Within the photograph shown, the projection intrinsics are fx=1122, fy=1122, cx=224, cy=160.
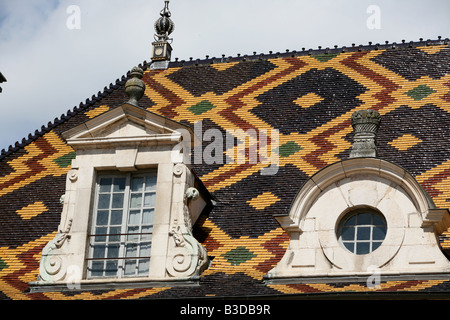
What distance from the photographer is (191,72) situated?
19578 millimetres

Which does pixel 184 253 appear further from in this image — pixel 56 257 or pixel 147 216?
pixel 56 257

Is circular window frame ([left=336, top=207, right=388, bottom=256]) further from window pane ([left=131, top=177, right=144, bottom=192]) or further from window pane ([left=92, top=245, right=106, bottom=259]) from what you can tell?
Answer: window pane ([left=92, top=245, right=106, bottom=259])

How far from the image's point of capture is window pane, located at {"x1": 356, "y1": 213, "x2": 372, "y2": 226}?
45.8 feet

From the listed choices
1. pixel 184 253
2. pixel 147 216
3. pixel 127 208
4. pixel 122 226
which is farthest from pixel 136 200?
pixel 184 253

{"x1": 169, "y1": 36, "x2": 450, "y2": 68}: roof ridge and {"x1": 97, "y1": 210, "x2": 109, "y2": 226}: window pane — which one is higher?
{"x1": 169, "y1": 36, "x2": 450, "y2": 68}: roof ridge

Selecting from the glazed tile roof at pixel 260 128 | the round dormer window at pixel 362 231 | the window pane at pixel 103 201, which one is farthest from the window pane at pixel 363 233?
the window pane at pixel 103 201

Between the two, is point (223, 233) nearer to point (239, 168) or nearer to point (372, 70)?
point (239, 168)

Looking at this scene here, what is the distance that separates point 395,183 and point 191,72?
6.53m

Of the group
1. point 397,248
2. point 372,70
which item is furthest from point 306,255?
point 372,70

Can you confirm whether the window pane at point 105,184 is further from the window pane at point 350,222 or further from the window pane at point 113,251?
the window pane at point 350,222

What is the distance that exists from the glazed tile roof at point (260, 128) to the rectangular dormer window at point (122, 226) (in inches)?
24.7

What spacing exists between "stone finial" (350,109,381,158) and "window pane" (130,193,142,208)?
2949 millimetres

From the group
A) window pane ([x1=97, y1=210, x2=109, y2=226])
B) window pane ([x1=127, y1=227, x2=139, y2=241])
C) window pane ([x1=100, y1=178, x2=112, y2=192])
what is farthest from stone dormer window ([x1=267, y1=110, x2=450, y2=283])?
window pane ([x1=100, y1=178, x2=112, y2=192])

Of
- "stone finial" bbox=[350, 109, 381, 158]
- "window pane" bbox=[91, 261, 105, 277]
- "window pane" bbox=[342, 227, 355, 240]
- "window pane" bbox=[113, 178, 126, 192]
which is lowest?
"window pane" bbox=[91, 261, 105, 277]
